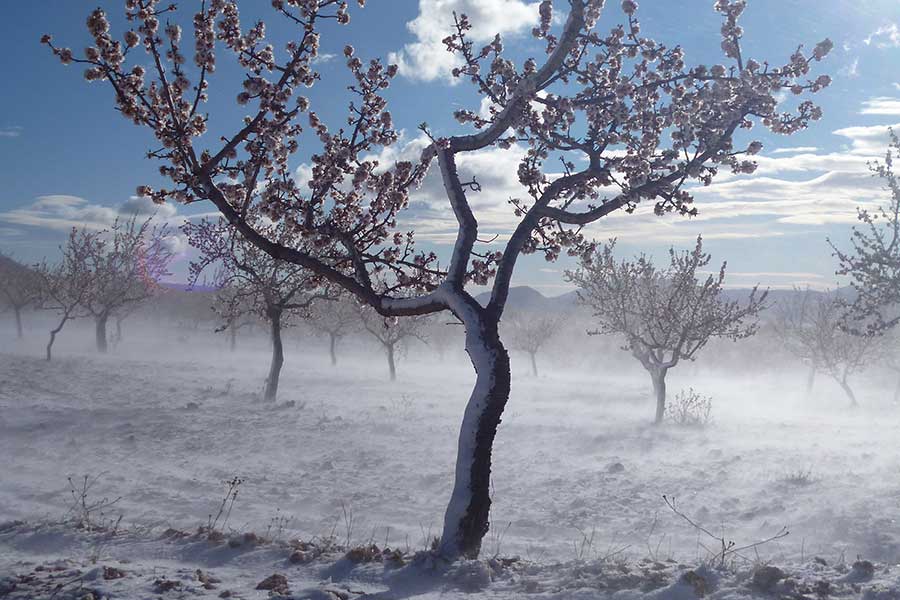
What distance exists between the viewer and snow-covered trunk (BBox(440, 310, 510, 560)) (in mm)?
5875

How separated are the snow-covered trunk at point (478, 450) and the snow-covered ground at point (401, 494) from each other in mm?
438

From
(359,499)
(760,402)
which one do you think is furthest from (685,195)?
(760,402)

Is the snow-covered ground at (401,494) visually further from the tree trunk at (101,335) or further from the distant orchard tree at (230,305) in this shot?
the tree trunk at (101,335)

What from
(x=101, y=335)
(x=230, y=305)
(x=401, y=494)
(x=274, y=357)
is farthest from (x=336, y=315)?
(x=401, y=494)

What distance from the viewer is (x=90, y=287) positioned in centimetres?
3278

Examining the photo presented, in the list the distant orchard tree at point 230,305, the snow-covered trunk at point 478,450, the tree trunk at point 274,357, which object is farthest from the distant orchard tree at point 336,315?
the snow-covered trunk at point 478,450

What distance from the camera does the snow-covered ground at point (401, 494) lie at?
4980mm

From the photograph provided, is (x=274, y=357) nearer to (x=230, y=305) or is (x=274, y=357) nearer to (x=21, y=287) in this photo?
(x=230, y=305)

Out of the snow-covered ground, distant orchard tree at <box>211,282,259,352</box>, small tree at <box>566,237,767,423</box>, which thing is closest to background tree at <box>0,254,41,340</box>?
distant orchard tree at <box>211,282,259,352</box>

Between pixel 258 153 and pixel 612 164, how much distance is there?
426 centimetres

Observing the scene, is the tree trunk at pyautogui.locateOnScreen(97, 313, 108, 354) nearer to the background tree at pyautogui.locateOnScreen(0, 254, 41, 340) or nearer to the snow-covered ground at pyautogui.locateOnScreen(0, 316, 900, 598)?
the background tree at pyautogui.locateOnScreen(0, 254, 41, 340)

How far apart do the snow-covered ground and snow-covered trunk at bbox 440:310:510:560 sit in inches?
17.3

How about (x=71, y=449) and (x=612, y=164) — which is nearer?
(x=612, y=164)

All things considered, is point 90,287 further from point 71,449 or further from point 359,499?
point 359,499
